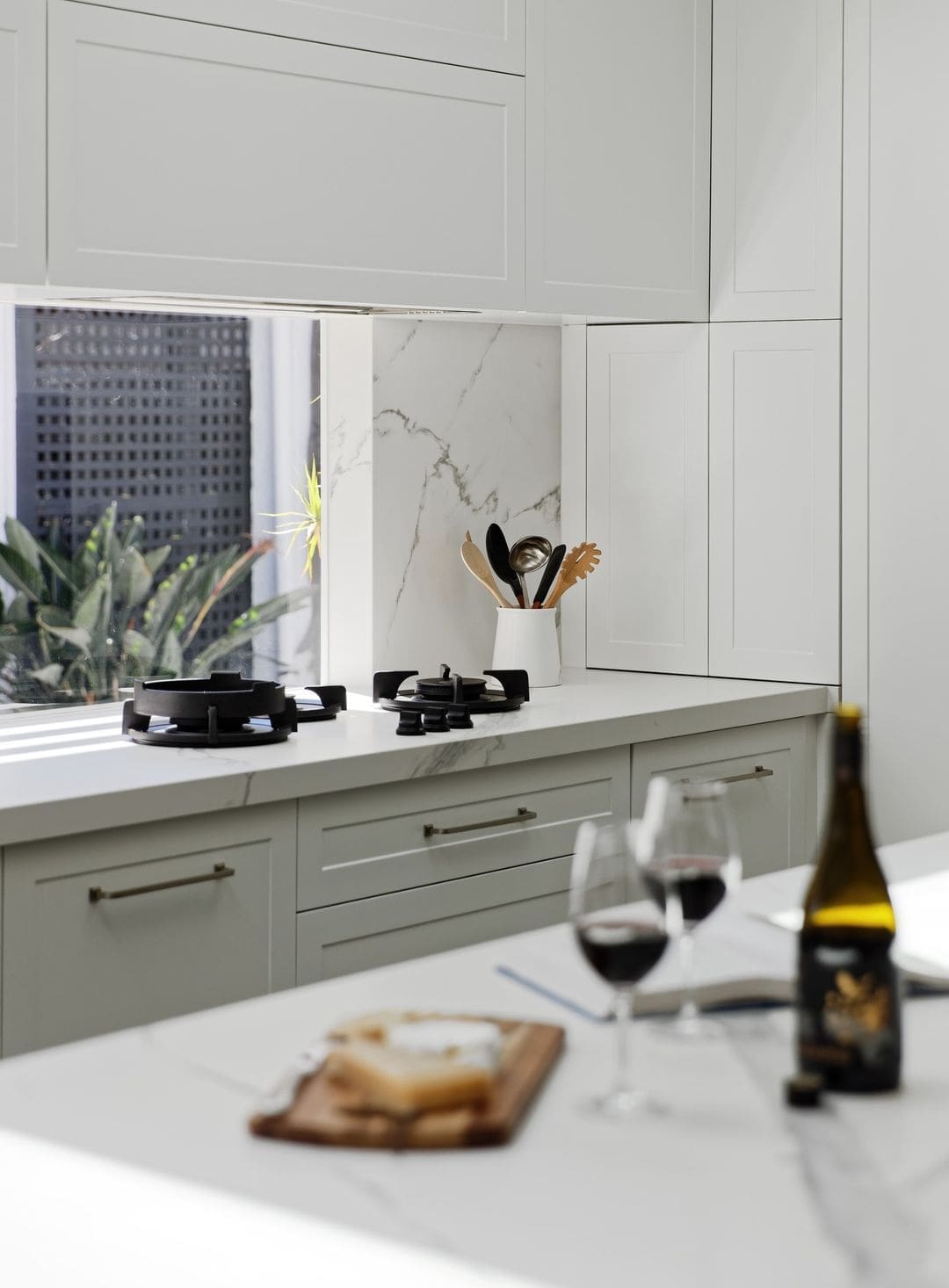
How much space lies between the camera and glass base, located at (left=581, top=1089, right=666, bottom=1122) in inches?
41.3

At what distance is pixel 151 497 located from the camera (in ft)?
10.4

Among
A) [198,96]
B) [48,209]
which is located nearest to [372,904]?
[48,209]

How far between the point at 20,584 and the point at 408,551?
84cm

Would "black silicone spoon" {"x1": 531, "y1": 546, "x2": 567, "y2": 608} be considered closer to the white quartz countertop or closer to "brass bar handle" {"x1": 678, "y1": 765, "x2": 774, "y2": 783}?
"brass bar handle" {"x1": 678, "y1": 765, "x2": 774, "y2": 783}

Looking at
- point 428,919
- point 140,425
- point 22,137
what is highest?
point 22,137

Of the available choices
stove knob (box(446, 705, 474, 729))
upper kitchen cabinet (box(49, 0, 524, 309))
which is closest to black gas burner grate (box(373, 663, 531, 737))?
stove knob (box(446, 705, 474, 729))

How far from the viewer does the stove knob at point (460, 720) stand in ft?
8.99

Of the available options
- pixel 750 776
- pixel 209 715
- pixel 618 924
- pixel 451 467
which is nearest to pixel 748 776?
pixel 750 776

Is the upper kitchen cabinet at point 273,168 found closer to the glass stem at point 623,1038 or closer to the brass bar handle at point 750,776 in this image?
the brass bar handle at point 750,776

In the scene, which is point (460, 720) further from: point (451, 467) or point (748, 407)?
point (748, 407)

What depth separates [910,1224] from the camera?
2.91 ft

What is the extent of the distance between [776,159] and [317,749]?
1.68 meters

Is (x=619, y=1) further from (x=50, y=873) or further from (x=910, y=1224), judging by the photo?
(x=910, y=1224)

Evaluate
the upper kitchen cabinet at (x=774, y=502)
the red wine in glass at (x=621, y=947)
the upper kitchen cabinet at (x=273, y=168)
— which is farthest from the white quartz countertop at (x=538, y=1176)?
the upper kitchen cabinet at (x=774, y=502)
